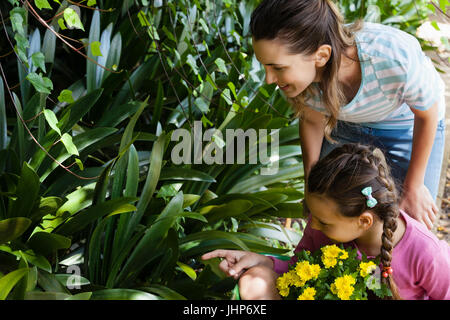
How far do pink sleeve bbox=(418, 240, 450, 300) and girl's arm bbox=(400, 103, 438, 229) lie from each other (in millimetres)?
207

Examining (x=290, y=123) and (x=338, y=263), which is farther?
(x=290, y=123)

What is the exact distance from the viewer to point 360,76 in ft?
5.20

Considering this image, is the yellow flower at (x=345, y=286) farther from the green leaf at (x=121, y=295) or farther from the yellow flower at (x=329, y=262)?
the green leaf at (x=121, y=295)

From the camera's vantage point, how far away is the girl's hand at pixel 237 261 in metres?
1.42

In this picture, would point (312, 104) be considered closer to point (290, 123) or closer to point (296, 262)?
point (296, 262)

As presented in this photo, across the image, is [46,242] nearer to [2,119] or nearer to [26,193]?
[26,193]

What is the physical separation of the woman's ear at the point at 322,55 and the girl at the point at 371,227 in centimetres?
30

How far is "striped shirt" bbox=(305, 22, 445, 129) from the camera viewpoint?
4.88 feet

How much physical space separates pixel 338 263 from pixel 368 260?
123 millimetres

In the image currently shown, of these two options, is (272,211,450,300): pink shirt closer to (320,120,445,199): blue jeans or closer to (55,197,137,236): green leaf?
(320,120,445,199): blue jeans

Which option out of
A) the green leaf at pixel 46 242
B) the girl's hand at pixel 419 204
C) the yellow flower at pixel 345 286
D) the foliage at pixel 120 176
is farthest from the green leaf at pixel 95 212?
the girl's hand at pixel 419 204

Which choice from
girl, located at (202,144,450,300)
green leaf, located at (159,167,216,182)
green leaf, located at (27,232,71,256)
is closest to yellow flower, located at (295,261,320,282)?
girl, located at (202,144,450,300)

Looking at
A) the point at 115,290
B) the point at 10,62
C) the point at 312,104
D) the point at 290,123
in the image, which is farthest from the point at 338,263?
the point at 10,62

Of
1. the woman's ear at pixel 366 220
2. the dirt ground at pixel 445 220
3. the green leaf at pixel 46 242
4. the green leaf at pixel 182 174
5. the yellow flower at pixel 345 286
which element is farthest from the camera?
the dirt ground at pixel 445 220
